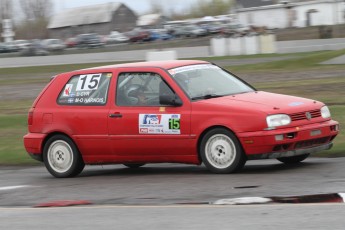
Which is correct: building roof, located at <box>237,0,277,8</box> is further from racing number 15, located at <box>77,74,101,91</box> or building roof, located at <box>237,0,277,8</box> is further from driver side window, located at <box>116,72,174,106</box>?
driver side window, located at <box>116,72,174,106</box>

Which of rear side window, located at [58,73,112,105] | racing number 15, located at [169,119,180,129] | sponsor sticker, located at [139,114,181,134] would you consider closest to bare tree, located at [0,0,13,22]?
rear side window, located at [58,73,112,105]

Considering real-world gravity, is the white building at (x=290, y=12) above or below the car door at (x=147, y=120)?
above

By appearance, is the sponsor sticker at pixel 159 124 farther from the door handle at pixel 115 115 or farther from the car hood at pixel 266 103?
the car hood at pixel 266 103

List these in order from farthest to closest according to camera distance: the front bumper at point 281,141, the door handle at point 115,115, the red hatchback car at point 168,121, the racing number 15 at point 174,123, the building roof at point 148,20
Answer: the building roof at point 148,20 → the door handle at point 115,115 → the racing number 15 at point 174,123 → the red hatchback car at point 168,121 → the front bumper at point 281,141

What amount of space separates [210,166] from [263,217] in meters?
2.89

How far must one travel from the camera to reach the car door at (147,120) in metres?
9.78

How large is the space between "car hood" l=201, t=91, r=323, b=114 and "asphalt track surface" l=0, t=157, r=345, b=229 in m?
0.83

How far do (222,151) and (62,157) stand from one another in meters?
2.66

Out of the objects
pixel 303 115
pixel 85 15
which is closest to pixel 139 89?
pixel 303 115

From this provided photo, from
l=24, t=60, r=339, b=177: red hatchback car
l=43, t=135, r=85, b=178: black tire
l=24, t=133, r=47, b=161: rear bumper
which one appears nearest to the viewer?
l=24, t=60, r=339, b=177: red hatchback car

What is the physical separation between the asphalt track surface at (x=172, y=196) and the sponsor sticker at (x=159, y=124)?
2.14 feet

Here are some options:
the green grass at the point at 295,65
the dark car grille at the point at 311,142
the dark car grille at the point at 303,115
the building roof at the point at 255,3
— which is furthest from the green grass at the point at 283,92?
the building roof at the point at 255,3

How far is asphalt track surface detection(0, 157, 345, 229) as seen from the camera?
6770 millimetres

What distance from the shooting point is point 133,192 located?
29.3ft
